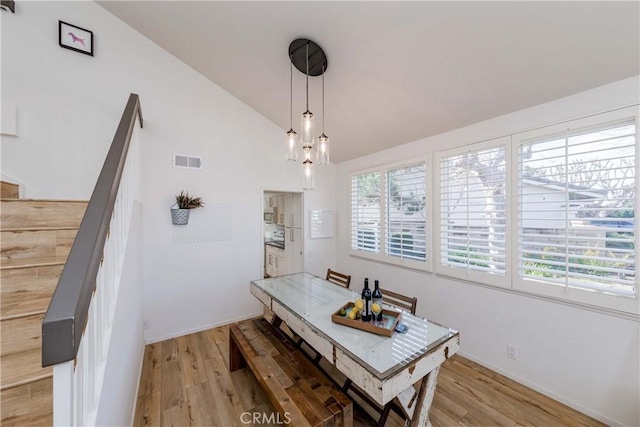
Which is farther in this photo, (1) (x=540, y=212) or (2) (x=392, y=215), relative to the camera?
(2) (x=392, y=215)

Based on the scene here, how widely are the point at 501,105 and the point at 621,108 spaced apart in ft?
2.50

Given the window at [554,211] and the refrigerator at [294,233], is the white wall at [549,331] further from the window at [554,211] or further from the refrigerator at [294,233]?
the refrigerator at [294,233]

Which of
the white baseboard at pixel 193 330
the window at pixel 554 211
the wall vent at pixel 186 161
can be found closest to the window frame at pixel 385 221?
the window at pixel 554 211

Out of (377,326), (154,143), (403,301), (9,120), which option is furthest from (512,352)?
(9,120)

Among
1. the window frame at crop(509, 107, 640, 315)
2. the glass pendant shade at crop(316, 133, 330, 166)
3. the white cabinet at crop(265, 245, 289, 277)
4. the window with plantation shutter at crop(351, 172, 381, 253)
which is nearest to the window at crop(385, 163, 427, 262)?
the window with plantation shutter at crop(351, 172, 381, 253)

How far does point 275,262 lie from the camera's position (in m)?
5.64

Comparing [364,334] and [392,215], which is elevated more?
[392,215]

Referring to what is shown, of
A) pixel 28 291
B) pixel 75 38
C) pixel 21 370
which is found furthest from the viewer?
pixel 75 38

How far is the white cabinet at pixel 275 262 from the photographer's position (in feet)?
17.0

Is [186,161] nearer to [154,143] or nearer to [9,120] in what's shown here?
[154,143]

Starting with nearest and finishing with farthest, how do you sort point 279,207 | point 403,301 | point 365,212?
point 403,301 < point 365,212 < point 279,207

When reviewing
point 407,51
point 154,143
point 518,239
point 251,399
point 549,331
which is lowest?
point 251,399

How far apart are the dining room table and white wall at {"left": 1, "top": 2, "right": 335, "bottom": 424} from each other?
1.25 m

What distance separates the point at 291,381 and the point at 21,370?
136 cm
